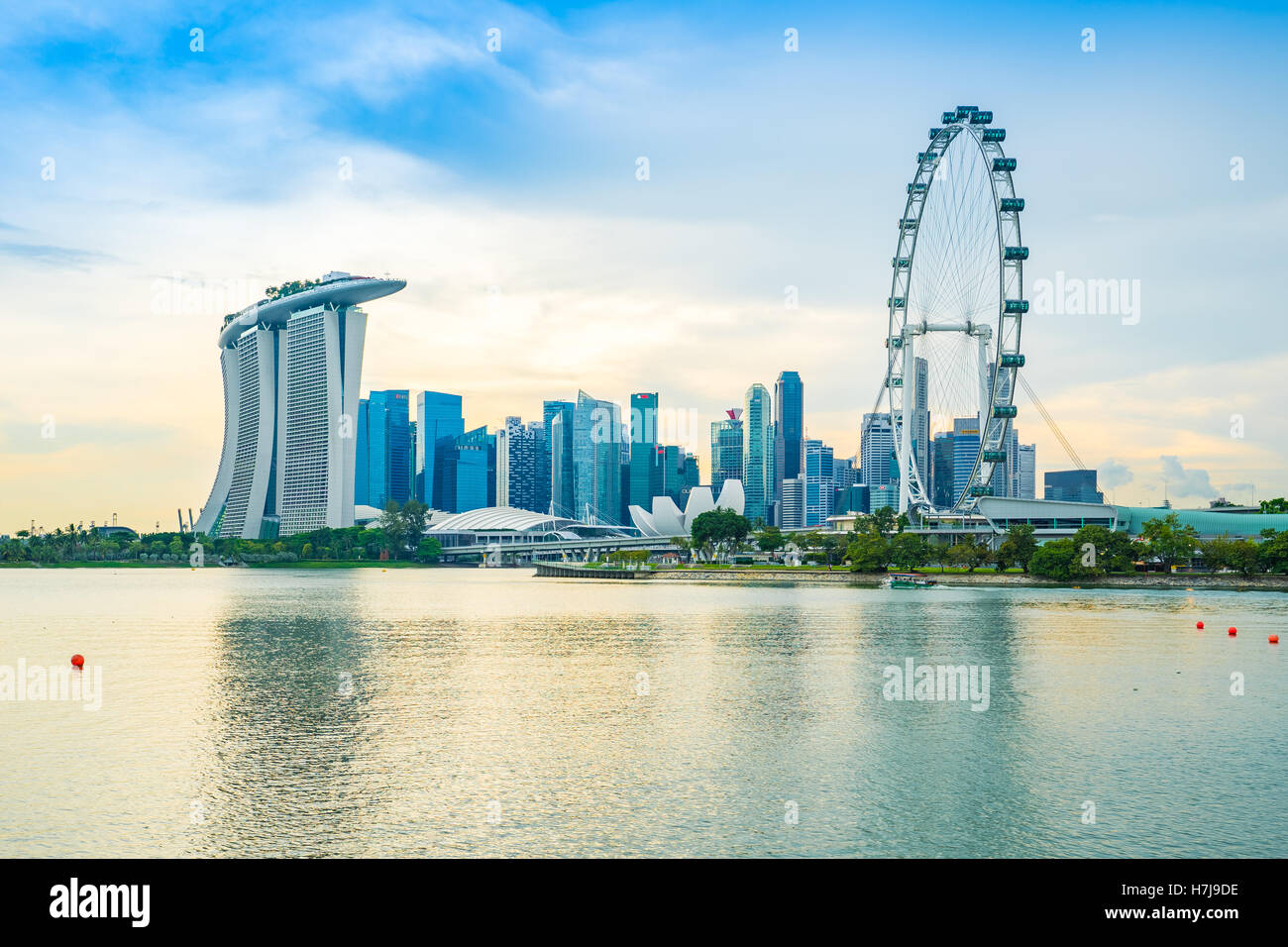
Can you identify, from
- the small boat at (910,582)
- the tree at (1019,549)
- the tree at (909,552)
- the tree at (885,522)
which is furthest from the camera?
the tree at (885,522)

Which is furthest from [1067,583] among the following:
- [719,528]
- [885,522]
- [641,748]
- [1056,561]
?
[641,748]

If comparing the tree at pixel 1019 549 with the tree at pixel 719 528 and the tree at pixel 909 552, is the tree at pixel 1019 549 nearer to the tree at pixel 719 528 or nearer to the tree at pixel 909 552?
the tree at pixel 909 552

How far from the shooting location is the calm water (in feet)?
68.3

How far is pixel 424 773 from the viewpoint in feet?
83.3

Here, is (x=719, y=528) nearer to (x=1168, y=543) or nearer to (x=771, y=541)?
(x=771, y=541)

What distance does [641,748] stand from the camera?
2838 cm

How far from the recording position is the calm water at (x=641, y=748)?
20828mm

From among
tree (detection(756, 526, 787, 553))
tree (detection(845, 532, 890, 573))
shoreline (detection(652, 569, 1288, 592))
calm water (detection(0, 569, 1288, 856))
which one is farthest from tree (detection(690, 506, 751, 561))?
calm water (detection(0, 569, 1288, 856))

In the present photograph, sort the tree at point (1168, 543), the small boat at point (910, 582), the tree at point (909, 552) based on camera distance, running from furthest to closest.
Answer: the tree at point (909, 552), the tree at point (1168, 543), the small boat at point (910, 582)

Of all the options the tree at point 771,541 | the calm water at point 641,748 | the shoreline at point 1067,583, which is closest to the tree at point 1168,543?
the shoreline at point 1067,583

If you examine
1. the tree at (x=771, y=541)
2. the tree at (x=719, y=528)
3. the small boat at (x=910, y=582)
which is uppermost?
the tree at (x=719, y=528)
